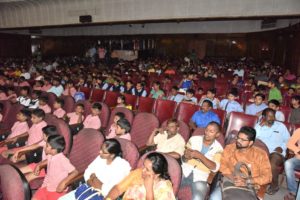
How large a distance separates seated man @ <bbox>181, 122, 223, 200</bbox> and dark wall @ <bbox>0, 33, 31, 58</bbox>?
16469mm

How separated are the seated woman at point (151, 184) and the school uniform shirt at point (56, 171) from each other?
2.11 ft

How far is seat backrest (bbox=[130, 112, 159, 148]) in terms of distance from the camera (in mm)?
4121

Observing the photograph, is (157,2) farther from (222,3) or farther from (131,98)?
(131,98)

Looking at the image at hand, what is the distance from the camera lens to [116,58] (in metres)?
18.4

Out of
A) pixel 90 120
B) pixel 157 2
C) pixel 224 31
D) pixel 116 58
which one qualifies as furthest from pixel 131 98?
pixel 116 58

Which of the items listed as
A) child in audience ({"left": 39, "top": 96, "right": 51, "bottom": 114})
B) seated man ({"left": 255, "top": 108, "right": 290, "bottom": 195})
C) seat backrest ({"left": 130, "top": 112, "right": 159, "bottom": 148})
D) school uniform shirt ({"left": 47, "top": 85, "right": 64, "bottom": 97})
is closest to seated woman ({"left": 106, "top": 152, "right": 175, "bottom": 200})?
seat backrest ({"left": 130, "top": 112, "right": 159, "bottom": 148})

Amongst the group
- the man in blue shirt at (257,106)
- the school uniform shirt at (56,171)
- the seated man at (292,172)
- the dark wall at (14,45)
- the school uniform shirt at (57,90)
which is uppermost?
the dark wall at (14,45)

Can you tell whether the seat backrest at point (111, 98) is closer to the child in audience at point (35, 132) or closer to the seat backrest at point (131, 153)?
the child in audience at point (35, 132)

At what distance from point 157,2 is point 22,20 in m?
6.29

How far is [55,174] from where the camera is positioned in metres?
2.90

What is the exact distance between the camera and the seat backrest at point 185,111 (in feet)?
17.0

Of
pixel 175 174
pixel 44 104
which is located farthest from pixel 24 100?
pixel 175 174

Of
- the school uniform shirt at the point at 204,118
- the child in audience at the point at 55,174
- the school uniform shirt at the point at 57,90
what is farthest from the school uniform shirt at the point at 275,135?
the school uniform shirt at the point at 57,90

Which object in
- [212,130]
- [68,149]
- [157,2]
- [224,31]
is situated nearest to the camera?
[212,130]
